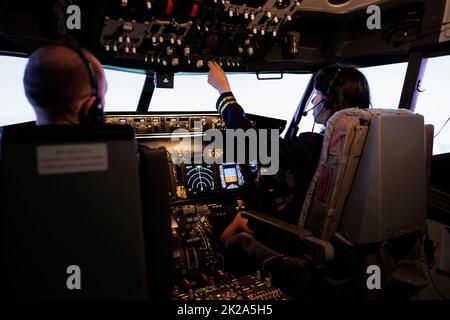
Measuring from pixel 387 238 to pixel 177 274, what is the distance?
936 millimetres

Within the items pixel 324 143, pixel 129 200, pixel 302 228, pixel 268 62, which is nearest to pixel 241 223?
pixel 302 228

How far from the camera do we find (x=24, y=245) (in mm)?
766

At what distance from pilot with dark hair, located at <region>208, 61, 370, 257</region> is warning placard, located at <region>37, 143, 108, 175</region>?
3.23ft

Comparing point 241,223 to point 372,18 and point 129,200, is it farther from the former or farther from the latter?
point 372,18

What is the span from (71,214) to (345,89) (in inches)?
54.2

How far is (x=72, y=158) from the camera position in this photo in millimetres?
783

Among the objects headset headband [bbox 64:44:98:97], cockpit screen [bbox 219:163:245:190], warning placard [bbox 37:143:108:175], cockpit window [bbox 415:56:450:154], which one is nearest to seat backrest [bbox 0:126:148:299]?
warning placard [bbox 37:143:108:175]

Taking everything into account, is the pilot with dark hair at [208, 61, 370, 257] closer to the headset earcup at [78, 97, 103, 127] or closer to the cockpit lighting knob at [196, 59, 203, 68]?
the cockpit lighting knob at [196, 59, 203, 68]

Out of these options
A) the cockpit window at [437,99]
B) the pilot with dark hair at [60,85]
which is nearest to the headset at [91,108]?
the pilot with dark hair at [60,85]

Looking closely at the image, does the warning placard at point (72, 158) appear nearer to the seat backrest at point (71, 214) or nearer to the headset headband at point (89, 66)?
the seat backrest at point (71, 214)

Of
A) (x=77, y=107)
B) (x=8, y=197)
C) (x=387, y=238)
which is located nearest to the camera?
(x=8, y=197)

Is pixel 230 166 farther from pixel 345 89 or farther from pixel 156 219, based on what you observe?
pixel 156 219

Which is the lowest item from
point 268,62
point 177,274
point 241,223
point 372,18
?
point 177,274

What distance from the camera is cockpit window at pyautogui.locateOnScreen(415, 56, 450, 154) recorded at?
2.46m
